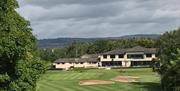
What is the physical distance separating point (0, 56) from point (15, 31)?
1.37 meters

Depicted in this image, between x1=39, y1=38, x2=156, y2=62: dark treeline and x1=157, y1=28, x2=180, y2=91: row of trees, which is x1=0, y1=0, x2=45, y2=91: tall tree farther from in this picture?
x1=39, y1=38, x2=156, y2=62: dark treeline

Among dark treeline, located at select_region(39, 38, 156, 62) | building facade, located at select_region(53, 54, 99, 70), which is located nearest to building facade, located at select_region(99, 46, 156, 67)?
building facade, located at select_region(53, 54, 99, 70)

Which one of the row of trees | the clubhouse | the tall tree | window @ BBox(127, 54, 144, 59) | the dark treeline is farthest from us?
the dark treeline

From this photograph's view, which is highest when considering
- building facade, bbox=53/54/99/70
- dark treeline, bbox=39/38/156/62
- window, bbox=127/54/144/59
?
dark treeline, bbox=39/38/156/62

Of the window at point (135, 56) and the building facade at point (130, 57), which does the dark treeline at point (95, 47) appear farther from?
the window at point (135, 56)

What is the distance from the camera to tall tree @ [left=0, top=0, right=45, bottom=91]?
21.8 meters

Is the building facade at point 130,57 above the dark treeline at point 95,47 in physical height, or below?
below

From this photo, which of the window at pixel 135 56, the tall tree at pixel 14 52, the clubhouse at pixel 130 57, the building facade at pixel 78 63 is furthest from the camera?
the building facade at pixel 78 63

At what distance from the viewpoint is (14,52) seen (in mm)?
22156

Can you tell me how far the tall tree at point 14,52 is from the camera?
21812 mm

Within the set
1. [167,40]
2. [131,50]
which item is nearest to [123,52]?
[131,50]

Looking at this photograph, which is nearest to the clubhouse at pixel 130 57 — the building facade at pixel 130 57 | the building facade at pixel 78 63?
the building facade at pixel 130 57

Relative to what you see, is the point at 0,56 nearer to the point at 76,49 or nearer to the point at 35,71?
the point at 35,71

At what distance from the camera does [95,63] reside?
149 m
